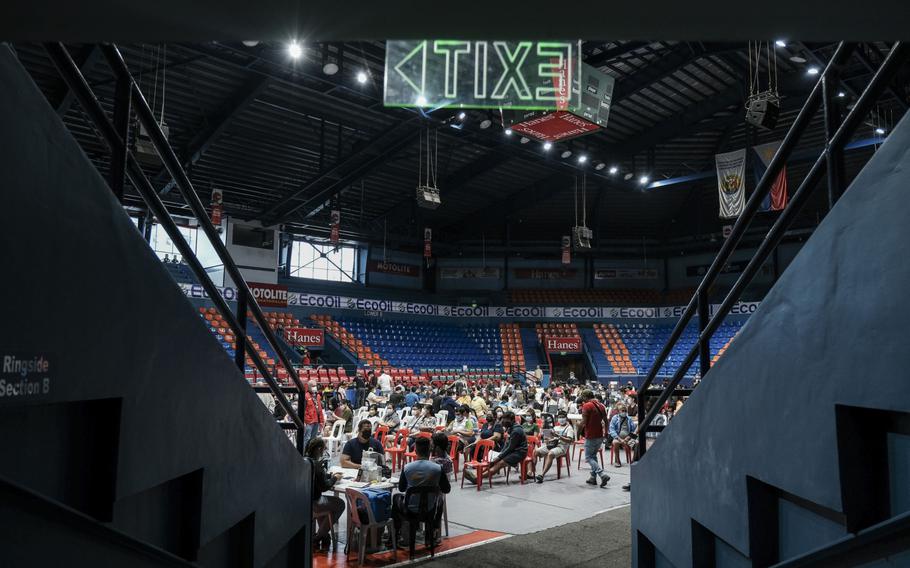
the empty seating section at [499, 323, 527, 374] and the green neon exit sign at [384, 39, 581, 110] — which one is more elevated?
the green neon exit sign at [384, 39, 581, 110]

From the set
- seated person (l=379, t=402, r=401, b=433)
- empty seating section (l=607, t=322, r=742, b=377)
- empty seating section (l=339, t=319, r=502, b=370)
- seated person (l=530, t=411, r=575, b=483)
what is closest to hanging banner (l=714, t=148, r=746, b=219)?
seated person (l=530, t=411, r=575, b=483)

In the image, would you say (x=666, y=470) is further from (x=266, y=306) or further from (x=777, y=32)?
(x=266, y=306)

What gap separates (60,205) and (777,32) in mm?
1914

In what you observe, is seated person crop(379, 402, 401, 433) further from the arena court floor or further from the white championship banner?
the white championship banner

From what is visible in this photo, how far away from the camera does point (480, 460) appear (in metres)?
10.8

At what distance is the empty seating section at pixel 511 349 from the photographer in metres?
29.4

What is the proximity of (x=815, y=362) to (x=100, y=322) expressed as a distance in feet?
7.47

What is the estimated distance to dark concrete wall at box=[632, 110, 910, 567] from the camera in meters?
1.81

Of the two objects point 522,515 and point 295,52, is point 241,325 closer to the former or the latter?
point 522,515

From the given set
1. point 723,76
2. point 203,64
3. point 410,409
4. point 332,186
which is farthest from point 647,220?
point 203,64

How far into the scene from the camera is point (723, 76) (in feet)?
61.4

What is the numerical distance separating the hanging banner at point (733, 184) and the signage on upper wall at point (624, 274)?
18.4 metres

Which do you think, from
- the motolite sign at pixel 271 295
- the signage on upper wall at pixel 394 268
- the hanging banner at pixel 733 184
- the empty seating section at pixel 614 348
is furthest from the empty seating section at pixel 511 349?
the hanging banner at pixel 733 184

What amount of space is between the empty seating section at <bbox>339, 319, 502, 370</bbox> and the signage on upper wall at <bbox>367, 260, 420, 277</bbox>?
254 cm
